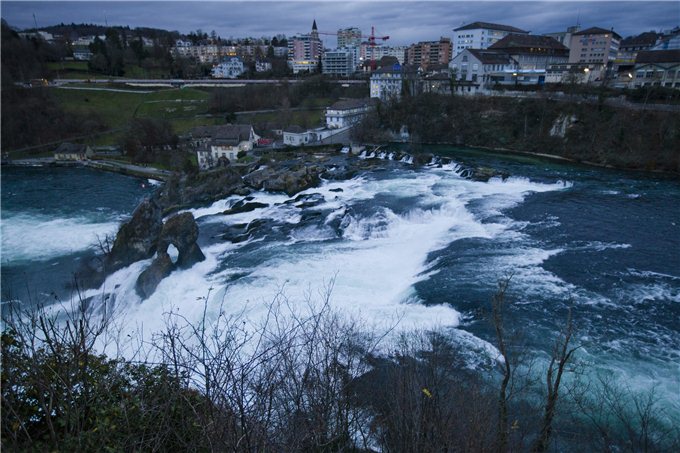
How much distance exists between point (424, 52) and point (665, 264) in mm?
106240

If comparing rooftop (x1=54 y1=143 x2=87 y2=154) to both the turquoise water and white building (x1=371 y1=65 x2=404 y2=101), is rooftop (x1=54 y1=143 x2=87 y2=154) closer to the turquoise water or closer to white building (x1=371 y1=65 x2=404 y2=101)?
the turquoise water

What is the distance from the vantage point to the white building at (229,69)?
88.0 m

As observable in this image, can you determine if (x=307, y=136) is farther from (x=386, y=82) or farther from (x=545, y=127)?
(x=545, y=127)

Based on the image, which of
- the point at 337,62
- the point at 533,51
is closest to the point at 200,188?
the point at 533,51

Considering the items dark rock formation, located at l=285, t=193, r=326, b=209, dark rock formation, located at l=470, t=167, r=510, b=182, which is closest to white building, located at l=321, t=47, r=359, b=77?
dark rock formation, located at l=470, t=167, r=510, b=182

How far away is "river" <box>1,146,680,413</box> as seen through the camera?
559 inches

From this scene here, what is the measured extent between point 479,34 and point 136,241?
80.8 meters

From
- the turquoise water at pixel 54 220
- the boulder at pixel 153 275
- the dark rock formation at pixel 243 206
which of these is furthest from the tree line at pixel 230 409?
the dark rock formation at pixel 243 206

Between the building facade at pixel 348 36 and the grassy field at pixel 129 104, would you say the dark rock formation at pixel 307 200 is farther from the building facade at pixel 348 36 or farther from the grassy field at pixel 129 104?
the building facade at pixel 348 36

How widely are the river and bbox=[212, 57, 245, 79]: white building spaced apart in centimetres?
6214

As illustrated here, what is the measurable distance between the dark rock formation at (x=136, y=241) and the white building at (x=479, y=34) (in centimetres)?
7517

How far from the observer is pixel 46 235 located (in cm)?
2631

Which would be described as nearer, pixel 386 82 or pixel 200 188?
pixel 200 188

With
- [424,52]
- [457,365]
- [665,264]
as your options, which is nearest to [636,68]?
[665,264]
